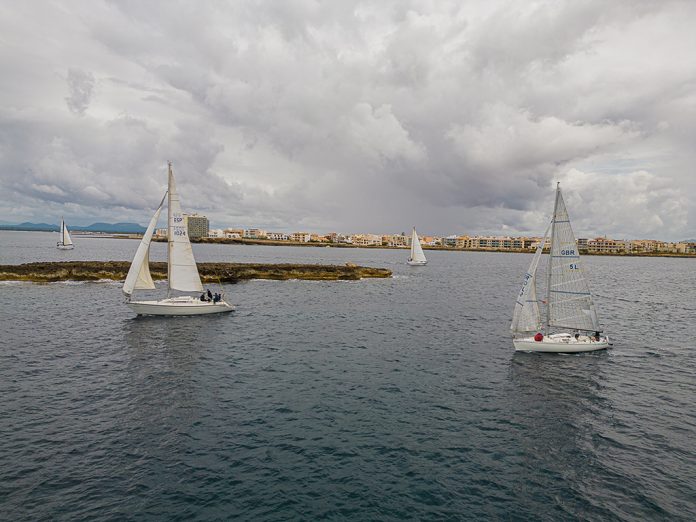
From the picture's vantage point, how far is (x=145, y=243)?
155ft

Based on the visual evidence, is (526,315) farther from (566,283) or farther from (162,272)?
(162,272)

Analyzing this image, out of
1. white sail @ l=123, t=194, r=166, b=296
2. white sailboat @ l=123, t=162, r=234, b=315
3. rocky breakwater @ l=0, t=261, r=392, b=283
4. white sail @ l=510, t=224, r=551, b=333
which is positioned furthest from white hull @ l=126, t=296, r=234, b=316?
white sail @ l=510, t=224, r=551, b=333

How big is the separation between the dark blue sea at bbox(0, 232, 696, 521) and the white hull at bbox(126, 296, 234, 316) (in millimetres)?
3360

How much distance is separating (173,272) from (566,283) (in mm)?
44347

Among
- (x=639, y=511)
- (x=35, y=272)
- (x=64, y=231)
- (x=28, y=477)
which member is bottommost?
(x=639, y=511)

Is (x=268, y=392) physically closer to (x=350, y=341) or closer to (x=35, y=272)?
(x=350, y=341)

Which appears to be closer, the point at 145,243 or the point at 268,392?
the point at 268,392

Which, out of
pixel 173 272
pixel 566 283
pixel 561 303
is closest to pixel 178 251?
pixel 173 272

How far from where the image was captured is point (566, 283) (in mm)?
38781

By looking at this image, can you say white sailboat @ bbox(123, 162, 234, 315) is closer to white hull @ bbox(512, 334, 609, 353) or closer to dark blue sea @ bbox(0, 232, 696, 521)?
dark blue sea @ bbox(0, 232, 696, 521)

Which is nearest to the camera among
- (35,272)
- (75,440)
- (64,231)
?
(75,440)

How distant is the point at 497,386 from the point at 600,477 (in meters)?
10.9

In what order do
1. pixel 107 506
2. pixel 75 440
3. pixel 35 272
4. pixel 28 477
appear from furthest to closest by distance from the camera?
1. pixel 35 272
2. pixel 75 440
3. pixel 28 477
4. pixel 107 506

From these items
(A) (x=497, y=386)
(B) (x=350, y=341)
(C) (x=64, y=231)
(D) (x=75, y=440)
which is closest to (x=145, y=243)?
(B) (x=350, y=341)
